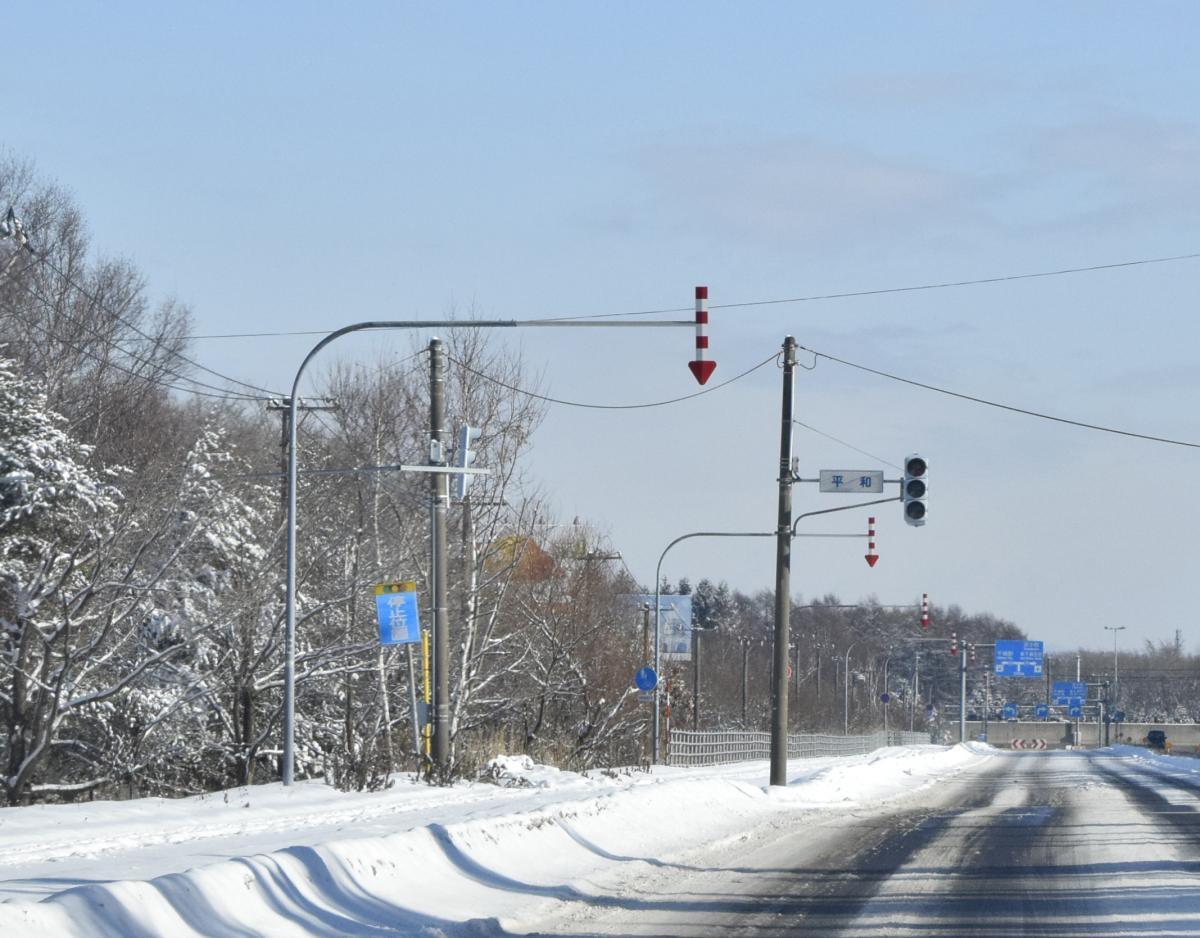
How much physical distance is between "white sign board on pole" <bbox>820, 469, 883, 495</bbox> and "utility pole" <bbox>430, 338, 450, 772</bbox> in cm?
768

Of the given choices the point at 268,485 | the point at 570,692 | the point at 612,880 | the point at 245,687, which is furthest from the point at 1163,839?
the point at 570,692

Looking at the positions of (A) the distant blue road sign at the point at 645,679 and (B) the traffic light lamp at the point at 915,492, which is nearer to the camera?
(B) the traffic light lamp at the point at 915,492

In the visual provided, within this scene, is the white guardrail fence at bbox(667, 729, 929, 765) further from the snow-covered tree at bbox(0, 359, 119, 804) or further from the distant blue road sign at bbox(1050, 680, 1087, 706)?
the distant blue road sign at bbox(1050, 680, 1087, 706)

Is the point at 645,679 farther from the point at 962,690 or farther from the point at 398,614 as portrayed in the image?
the point at 962,690

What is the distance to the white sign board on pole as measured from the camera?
98.0 ft

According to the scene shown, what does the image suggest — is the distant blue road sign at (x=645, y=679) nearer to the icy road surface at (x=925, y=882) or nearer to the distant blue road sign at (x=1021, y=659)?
the icy road surface at (x=925, y=882)

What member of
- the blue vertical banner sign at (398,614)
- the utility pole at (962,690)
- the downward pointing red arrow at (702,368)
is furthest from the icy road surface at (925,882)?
the utility pole at (962,690)

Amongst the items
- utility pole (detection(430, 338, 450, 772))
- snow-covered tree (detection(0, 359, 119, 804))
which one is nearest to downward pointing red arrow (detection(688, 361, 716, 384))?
utility pole (detection(430, 338, 450, 772))

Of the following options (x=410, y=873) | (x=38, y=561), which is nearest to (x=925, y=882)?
(x=410, y=873)

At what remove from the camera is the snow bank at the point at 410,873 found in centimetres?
880

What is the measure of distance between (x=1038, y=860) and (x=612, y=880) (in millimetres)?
5218

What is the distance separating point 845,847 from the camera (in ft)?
58.9

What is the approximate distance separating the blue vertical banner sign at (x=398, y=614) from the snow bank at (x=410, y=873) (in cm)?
441

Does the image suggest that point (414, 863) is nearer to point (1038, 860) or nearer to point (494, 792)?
point (1038, 860)
